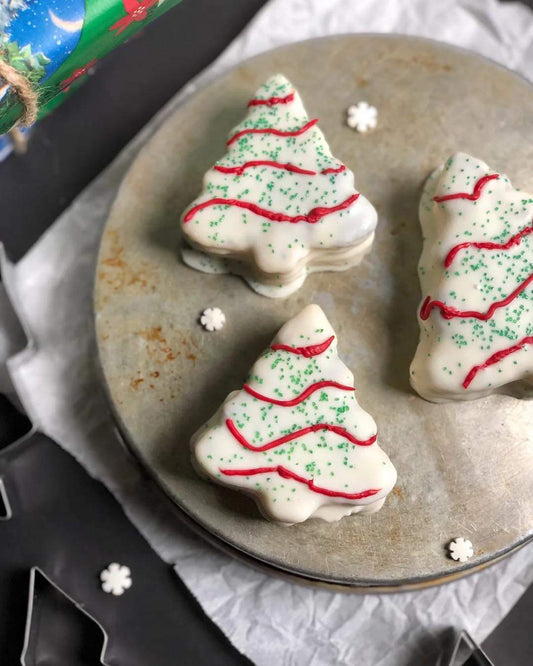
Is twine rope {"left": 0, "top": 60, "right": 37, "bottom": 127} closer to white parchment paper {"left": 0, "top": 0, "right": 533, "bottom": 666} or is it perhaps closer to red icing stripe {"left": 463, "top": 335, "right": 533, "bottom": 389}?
white parchment paper {"left": 0, "top": 0, "right": 533, "bottom": 666}

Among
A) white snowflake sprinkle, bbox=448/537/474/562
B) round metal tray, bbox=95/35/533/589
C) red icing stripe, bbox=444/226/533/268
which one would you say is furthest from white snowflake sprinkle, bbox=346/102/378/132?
white snowflake sprinkle, bbox=448/537/474/562

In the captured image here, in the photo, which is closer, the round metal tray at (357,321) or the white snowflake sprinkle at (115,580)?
the round metal tray at (357,321)

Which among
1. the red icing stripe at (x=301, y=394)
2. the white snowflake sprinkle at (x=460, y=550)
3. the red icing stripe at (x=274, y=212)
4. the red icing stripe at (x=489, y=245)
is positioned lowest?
the white snowflake sprinkle at (x=460, y=550)

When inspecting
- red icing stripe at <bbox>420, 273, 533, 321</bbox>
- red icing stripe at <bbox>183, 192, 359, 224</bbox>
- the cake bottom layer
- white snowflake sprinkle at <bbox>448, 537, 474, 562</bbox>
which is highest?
red icing stripe at <bbox>183, 192, 359, 224</bbox>

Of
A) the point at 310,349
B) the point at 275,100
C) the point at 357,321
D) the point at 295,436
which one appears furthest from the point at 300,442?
the point at 275,100

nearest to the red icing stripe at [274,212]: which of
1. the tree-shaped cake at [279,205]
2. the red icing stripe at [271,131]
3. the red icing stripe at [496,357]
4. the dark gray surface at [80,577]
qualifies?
the tree-shaped cake at [279,205]

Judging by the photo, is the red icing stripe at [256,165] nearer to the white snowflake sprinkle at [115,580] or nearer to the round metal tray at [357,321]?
the round metal tray at [357,321]
